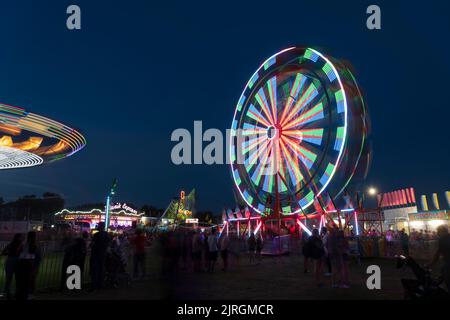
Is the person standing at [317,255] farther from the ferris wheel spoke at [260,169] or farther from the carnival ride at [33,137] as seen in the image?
the ferris wheel spoke at [260,169]

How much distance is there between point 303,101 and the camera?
23.5m

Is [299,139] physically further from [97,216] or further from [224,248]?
[97,216]

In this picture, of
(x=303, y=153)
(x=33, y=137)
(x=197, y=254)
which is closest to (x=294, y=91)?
(x=303, y=153)

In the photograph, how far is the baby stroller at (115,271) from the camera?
898 centimetres

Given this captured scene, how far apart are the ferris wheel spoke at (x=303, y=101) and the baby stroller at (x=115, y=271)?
16494mm

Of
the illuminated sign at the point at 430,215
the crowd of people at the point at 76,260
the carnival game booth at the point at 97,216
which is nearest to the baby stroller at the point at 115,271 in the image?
the crowd of people at the point at 76,260

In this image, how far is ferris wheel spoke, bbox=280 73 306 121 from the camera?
23719mm

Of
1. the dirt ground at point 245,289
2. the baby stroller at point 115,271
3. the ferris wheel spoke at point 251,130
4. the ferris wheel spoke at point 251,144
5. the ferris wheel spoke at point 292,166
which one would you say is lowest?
the dirt ground at point 245,289

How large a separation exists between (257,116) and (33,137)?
15.7 meters

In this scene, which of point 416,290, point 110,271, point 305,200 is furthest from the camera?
point 305,200

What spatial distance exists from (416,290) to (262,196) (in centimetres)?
2103

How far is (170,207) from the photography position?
64.1m
